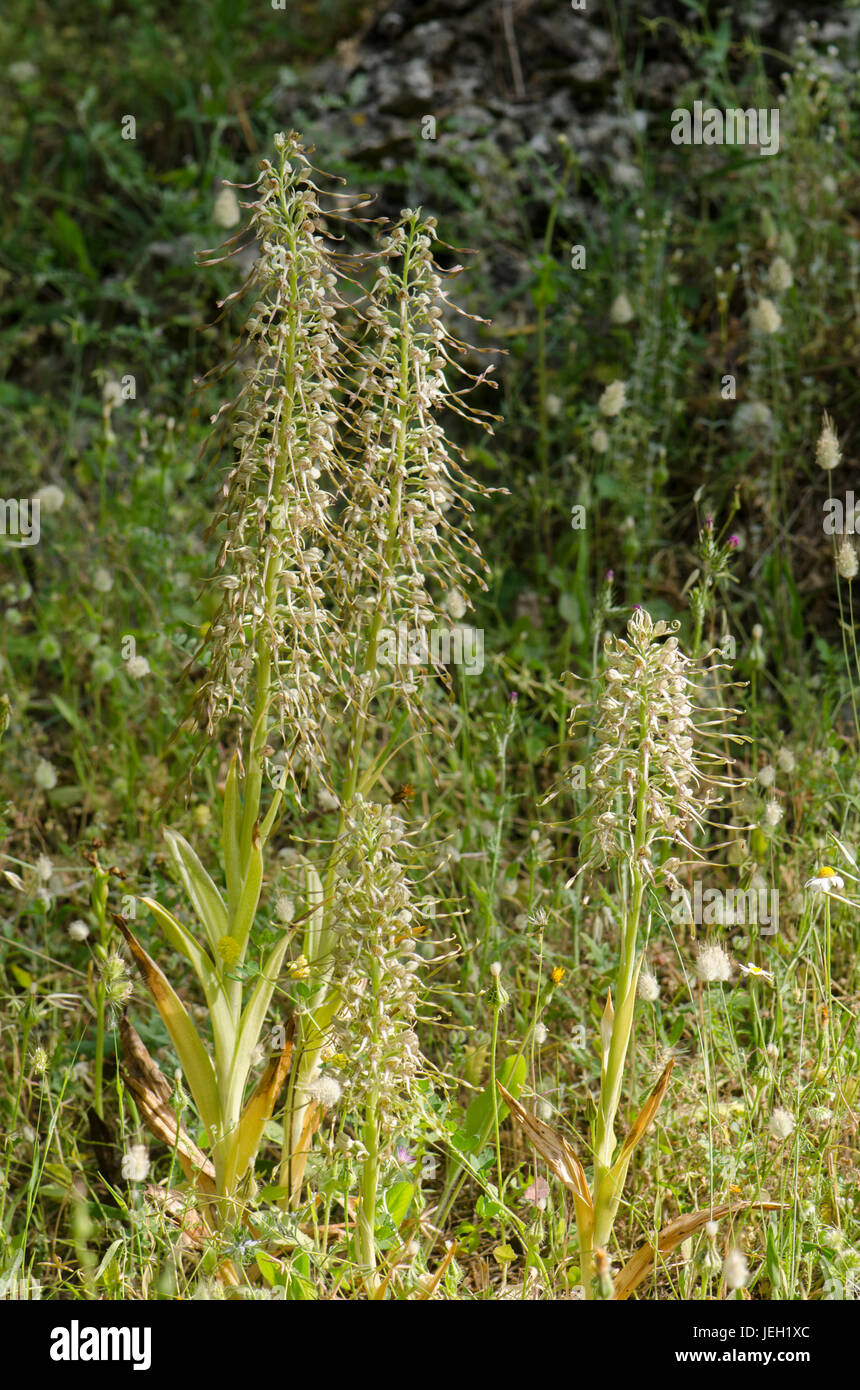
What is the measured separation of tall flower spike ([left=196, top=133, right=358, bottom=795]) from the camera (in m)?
1.72

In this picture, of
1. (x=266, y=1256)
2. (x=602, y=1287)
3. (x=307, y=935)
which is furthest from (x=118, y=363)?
(x=602, y=1287)

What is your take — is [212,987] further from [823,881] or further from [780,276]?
[780,276]

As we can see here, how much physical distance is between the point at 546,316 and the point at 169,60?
2.64m

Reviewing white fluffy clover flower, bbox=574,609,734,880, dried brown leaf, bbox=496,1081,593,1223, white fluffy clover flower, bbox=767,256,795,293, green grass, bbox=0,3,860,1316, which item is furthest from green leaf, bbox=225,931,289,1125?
white fluffy clover flower, bbox=767,256,795,293

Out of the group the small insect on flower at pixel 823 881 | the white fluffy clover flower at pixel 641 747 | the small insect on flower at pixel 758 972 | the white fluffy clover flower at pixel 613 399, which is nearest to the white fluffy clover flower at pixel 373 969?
the white fluffy clover flower at pixel 641 747

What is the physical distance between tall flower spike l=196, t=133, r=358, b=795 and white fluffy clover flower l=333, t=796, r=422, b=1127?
0.68ft

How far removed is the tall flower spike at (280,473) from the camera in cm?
172

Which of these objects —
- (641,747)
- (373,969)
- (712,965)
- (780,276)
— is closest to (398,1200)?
(373,969)

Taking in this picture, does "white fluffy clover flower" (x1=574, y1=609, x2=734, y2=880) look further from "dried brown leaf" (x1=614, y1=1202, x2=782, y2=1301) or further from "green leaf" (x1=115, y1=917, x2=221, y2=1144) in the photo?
"green leaf" (x1=115, y1=917, x2=221, y2=1144)

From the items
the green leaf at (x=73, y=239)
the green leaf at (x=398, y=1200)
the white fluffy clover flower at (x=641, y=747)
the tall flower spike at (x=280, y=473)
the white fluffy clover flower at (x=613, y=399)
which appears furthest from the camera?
the green leaf at (x=73, y=239)

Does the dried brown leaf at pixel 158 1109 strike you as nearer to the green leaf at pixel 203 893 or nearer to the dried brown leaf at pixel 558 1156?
the green leaf at pixel 203 893

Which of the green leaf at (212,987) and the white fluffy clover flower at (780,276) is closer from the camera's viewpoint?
the green leaf at (212,987)

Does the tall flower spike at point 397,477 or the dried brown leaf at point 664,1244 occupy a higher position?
the tall flower spike at point 397,477

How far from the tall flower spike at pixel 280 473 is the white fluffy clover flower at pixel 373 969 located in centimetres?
21
